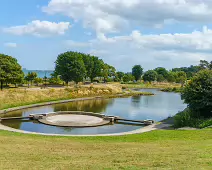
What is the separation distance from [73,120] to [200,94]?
11492mm

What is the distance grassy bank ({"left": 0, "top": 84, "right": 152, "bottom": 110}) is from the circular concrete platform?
28.1 feet

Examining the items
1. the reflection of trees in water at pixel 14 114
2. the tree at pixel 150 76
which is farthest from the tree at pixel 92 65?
the reflection of trees in water at pixel 14 114

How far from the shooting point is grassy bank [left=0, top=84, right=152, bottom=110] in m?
35.2

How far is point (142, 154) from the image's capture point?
10.1 meters

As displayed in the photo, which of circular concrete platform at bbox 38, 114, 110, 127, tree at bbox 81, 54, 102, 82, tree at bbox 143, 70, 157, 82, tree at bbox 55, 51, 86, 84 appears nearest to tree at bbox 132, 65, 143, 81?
tree at bbox 143, 70, 157, 82

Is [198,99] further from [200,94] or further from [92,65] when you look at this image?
[92,65]

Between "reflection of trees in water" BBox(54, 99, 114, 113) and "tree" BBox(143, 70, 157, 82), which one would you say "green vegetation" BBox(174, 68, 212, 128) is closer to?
"reflection of trees in water" BBox(54, 99, 114, 113)

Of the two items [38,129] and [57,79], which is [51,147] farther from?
[57,79]

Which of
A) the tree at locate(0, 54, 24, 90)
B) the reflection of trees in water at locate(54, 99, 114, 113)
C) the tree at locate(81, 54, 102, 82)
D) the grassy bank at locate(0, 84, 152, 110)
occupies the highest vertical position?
the tree at locate(81, 54, 102, 82)

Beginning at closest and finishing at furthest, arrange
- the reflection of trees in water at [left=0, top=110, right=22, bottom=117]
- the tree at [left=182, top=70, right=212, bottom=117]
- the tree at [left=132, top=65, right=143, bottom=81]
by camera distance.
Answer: the tree at [left=182, top=70, right=212, bottom=117], the reflection of trees in water at [left=0, top=110, right=22, bottom=117], the tree at [left=132, top=65, right=143, bottom=81]

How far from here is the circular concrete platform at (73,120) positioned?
23.0 m

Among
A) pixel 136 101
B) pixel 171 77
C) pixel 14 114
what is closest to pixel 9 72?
pixel 14 114

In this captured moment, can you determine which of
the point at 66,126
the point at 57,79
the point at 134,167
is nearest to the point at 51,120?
the point at 66,126

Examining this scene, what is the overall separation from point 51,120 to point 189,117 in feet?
40.4
